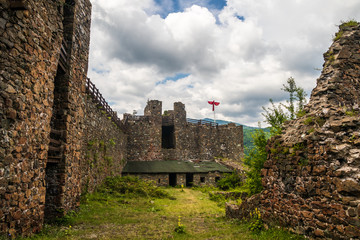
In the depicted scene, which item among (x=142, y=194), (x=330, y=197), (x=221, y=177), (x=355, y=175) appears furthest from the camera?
(x=221, y=177)

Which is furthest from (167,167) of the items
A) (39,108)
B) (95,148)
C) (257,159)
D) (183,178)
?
(39,108)

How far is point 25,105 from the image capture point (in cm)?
613

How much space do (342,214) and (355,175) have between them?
0.89m

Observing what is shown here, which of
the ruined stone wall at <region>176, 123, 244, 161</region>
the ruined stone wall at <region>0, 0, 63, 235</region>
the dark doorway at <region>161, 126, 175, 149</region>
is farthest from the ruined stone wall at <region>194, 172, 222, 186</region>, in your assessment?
the ruined stone wall at <region>0, 0, 63, 235</region>

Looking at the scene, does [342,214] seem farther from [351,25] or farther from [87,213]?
[87,213]

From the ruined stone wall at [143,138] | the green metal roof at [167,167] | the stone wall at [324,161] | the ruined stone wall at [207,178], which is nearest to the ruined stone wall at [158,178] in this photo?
the green metal roof at [167,167]

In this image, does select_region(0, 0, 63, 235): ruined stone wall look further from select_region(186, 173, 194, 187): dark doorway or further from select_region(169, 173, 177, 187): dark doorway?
select_region(186, 173, 194, 187): dark doorway

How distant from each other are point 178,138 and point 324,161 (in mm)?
29541

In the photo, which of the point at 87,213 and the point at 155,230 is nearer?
the point at 155,230

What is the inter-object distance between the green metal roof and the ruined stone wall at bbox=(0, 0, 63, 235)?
2008cm

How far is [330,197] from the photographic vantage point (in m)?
5.26

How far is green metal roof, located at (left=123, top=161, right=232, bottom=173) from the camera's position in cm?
2712

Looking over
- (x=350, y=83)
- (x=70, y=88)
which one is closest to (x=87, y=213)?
(x=70, y=88)

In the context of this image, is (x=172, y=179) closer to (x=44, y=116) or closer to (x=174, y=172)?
(x=174, y=172)
